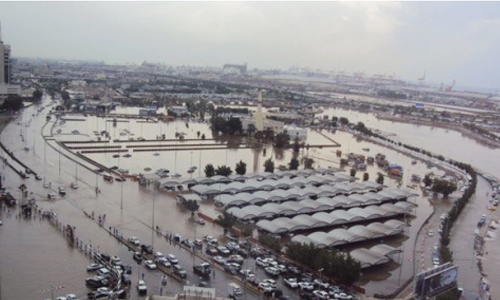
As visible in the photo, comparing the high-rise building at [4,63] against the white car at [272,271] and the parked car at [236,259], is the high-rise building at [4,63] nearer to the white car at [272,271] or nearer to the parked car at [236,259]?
the parked car at [236,259]

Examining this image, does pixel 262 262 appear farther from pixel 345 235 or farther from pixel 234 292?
pixel 345 235

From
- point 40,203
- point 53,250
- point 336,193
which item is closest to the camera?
point 53,250

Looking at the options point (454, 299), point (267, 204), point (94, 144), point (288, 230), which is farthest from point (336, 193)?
Answer: point (94, 144)

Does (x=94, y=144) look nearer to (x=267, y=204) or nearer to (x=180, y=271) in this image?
(x=267, y=204)

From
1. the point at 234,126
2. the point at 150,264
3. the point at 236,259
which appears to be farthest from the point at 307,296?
the point at 234,126

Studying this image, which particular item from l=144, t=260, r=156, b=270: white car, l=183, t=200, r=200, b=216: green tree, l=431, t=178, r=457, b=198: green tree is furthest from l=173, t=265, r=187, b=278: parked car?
l=431, t=178, r=457, b=198: green tree

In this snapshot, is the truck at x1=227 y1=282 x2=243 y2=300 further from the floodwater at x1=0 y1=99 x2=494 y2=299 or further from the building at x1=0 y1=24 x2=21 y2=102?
the building at x1=0 y1=24 x2=21 y2=102

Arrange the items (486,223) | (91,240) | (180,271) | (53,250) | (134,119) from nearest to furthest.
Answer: (180,271), (53,250), (91,240), (486,223), (134,119)
